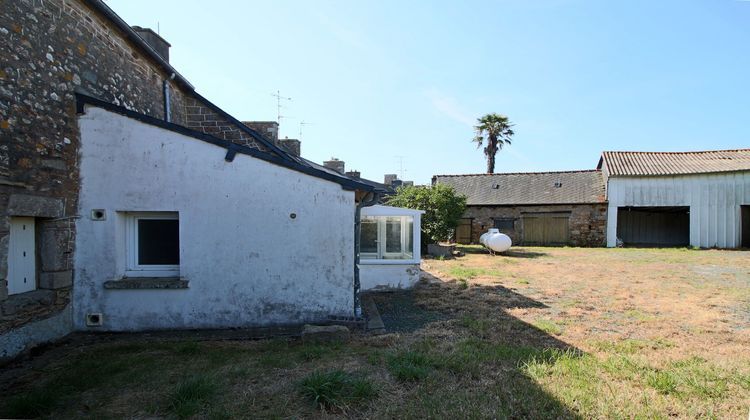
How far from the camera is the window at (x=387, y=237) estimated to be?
9164 millimetres

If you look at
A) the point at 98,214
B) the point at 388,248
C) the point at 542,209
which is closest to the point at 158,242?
the point at 98,214

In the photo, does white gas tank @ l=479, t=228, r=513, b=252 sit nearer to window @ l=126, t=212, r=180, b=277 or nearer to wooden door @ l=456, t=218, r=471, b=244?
wooden door @ l=456, t=218, r=471, b=244

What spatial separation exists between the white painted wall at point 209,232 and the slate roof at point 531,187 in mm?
21208

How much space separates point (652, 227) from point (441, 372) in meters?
28.6

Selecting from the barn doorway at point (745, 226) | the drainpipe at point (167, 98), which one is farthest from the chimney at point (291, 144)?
the barn doorway at point (745, 226)

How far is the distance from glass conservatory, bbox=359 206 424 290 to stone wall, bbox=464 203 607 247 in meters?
17.1

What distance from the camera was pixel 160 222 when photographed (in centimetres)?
568

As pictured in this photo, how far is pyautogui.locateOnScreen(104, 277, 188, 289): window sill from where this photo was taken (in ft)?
17.3

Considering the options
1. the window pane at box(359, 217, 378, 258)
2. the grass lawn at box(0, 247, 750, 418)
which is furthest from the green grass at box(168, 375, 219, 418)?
the window pane at box(359, 217, 378, 258)

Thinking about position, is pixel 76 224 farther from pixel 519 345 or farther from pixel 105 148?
pixel 519 345

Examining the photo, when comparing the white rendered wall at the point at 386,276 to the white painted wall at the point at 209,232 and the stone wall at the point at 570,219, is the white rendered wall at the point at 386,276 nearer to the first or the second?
the white painted wall at the point at 209,232

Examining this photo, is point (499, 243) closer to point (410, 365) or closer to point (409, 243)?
point (409, 243)

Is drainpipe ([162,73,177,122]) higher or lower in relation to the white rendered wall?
higher

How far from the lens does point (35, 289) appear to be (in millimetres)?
4805
